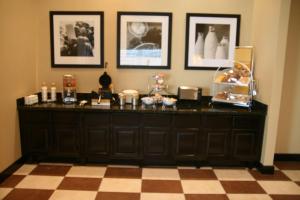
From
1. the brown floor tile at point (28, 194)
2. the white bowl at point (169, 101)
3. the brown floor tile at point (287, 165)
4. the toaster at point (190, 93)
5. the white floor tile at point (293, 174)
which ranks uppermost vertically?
the toaster at point (190, 93)

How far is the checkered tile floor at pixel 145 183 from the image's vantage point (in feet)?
9.38

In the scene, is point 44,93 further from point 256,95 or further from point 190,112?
point 256,95

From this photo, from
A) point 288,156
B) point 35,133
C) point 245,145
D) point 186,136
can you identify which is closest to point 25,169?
point 35,133

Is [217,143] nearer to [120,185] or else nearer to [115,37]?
[120,185]

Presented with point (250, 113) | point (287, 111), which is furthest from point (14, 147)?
point (287, 111)

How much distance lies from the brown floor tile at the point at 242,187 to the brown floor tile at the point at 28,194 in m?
1.93

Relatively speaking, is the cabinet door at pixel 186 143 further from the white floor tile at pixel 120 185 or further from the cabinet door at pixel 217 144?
the white floor tile at pixel 120 185

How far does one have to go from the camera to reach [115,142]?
3486 millimetres

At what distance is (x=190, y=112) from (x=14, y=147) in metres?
2.21

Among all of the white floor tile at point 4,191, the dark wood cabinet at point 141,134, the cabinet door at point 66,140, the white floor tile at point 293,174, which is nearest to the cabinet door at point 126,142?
the dark wood cabinet at point 141,134

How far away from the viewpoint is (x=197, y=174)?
3408 mm

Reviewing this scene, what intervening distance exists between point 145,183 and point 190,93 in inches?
53.7

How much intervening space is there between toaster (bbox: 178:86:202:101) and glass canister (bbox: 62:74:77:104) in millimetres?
1470

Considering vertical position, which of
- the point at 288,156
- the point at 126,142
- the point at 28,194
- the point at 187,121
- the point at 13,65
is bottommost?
the point at 28,194
